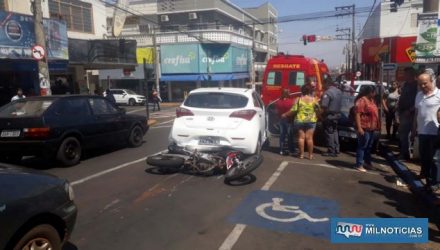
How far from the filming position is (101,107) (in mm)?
9602

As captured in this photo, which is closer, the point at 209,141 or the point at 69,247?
the point at 69,247

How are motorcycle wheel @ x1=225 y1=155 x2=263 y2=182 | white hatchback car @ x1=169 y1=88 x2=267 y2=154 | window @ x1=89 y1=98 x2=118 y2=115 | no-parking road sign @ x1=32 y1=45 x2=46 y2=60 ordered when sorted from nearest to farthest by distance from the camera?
motorcycle wheel @ x1=225 y1=155 x2=263 y2=182, white hatchback car @ x1=169 y1=88 x2=267 y2=154, window @ x1=89 y1=98 x2=118 y2=115, no-parking road sign @ x1=32 y1=45 x2=46 y2=60

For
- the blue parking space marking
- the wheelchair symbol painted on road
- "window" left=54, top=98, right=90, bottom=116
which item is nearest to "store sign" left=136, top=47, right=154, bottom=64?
"window" left=54, top=98, right=90, bottom=116

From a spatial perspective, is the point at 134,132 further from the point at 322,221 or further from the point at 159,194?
the point at 322,221

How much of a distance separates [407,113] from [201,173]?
4637 millimetres

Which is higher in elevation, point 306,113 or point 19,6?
point 19,6

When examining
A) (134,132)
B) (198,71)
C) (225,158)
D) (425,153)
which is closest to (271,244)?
(225,158)

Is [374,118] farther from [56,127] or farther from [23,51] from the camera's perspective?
Result: [23,51]

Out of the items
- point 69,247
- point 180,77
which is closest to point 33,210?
point 69,247

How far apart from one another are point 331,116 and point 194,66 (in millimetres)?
28787

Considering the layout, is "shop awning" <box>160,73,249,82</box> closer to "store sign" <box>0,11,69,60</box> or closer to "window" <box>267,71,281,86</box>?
"store sign" <box>0,11,69,60</box>

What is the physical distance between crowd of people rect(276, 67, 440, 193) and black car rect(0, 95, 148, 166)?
4526 mm

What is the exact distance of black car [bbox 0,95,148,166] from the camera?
7.72 metres

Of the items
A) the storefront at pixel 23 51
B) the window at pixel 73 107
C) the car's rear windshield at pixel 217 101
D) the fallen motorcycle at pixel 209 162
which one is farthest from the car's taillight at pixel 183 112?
the storefront at pixel 23 51
